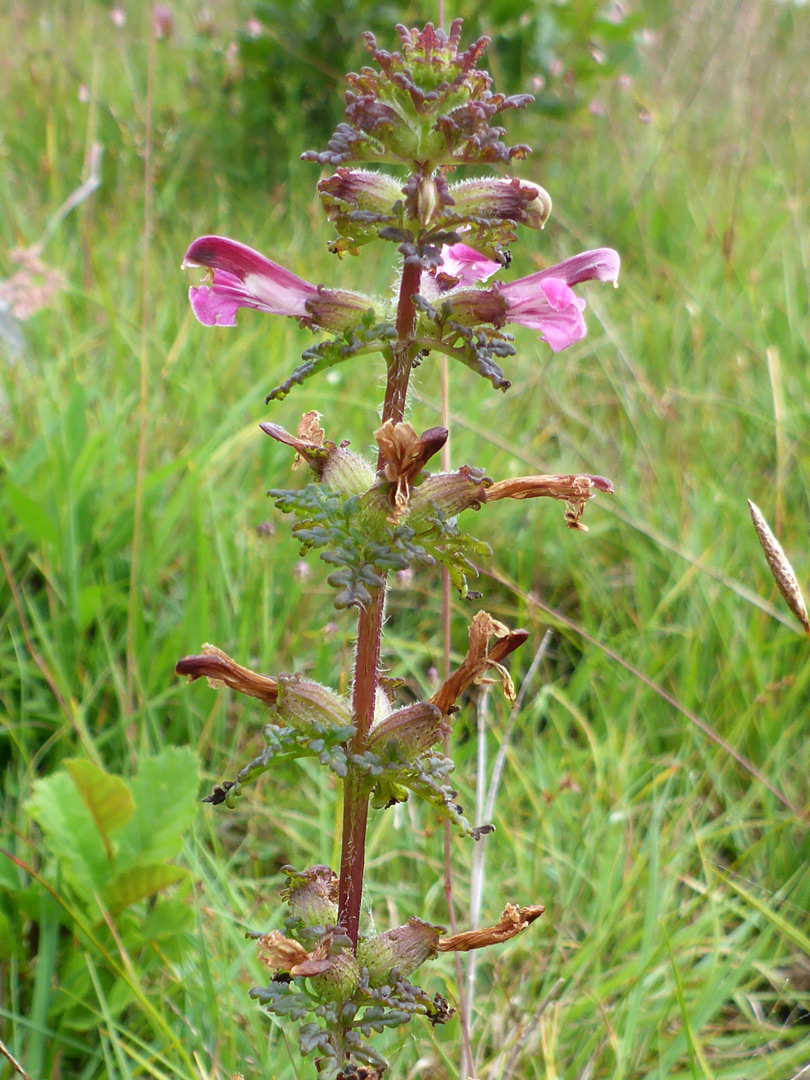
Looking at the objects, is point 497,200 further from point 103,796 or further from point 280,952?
point 103,796

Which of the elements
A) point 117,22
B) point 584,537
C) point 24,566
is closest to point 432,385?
point 584,537

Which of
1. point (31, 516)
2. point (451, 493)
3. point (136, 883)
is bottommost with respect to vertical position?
point (136, 883)

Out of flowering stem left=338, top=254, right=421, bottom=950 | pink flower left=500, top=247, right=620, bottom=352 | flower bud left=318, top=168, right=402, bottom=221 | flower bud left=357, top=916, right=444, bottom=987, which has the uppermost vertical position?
flower bud left=318, top=168, right=402, bottom=221

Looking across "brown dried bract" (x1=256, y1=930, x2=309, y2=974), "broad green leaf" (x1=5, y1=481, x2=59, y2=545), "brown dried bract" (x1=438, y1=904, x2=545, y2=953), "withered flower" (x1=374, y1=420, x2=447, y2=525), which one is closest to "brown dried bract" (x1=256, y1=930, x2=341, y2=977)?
"brown dried bract" (x1=256, y1=930, x2=309, y2=974)

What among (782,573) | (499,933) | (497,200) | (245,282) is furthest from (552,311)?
(499,933)

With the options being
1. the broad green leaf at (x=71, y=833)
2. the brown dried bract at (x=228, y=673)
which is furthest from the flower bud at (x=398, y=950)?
the broad green leaf at (x=71, y=833)

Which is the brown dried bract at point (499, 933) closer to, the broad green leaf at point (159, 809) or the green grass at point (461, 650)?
the green grass at point (461, 650)

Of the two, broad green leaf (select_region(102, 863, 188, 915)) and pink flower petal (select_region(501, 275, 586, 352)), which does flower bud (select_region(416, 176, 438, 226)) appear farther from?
broad green leaf (select_region(102, 863, 188, 915))
